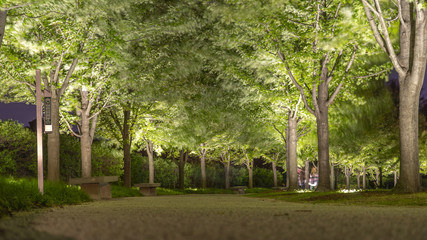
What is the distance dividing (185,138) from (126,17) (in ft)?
44.4

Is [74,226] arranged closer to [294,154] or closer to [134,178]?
[294,154]

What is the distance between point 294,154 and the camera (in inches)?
838

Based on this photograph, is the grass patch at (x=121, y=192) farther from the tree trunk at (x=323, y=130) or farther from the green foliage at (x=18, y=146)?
the tree trunk at (x=323, y=130)

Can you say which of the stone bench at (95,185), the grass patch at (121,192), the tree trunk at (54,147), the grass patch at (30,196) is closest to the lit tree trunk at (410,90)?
the grass patch at (30,196)

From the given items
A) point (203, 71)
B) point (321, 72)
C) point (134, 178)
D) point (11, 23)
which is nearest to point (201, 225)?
point (11, 23)

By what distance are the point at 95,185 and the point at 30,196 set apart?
5.86 m

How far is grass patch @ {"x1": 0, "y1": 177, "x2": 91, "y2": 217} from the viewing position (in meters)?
7.62

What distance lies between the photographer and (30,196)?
8.98 m

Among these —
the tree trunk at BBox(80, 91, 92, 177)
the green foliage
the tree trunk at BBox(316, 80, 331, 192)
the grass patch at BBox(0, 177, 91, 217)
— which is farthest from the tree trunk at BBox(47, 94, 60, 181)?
the tree trunk at BBox(316, 80, 331, 192)

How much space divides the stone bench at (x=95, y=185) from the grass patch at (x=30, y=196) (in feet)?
4.31

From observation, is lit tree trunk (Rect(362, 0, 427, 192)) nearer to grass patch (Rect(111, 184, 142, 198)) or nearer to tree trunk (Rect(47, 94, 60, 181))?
tree trunk (Rect(47, 94, 60, 181))

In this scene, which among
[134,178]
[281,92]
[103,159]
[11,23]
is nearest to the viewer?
[11,23]

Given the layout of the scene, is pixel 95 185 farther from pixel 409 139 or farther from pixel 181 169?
pixel 181 169

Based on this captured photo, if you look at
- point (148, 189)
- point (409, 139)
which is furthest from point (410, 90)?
point (148, 189)
